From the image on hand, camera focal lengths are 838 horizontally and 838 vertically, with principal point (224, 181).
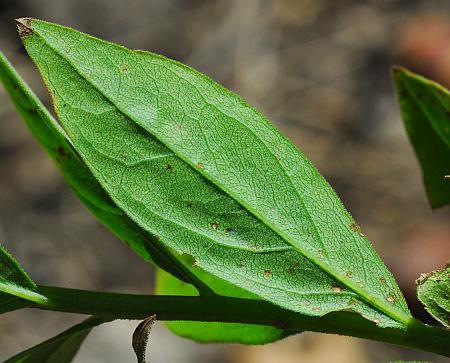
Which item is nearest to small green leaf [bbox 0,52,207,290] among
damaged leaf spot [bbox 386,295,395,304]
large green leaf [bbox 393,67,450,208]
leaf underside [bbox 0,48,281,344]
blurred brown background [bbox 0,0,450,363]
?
leaf underside [bbox 0,48,281,344]

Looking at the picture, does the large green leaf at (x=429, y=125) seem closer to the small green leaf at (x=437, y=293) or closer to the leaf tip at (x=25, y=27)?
the small green leaf at (x=437, y=293)

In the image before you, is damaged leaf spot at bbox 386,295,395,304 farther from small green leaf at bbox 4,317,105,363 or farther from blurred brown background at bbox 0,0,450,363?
blurred brown background at bbox 0,0,450,363

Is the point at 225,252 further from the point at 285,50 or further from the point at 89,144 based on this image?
the point at 285,50

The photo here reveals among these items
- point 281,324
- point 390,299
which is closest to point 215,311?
point 281,324

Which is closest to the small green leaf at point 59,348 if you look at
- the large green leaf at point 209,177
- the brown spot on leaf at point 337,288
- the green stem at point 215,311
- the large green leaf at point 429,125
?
the green stem at point 215,311

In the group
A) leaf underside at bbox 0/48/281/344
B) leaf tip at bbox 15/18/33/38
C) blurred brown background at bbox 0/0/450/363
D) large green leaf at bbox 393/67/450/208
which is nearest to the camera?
leaf tip at bbox 15/18/33/38

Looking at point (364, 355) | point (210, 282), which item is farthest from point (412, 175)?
point (210, 282)
